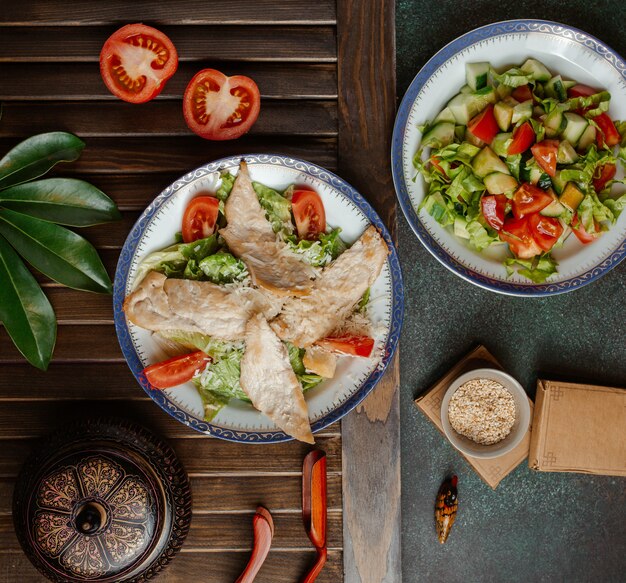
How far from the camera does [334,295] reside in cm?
201

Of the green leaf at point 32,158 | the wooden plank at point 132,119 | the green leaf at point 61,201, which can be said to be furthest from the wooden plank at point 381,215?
the green leaf at point 32,158

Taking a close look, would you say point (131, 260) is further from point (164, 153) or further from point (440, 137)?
point (440, 137)

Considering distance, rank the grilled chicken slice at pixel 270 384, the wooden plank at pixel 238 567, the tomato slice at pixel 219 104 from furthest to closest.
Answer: the wooden plank at pixel 238 567 < the tomato slice at pixel 219 104 < the grilled chicken slice at pixel 270 384

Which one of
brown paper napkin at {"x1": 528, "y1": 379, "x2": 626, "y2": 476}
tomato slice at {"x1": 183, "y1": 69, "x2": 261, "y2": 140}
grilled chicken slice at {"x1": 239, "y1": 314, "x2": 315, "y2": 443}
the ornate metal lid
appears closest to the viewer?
the ornate metal lid

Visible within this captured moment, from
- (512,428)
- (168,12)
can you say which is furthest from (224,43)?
(512,428)

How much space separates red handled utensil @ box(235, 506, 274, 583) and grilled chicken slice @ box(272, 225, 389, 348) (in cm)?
69

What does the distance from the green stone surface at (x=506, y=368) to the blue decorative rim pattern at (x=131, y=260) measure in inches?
12.3

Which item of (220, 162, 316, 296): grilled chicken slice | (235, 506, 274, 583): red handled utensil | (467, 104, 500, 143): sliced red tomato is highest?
(467, 104, 500, 143): sliced red tomato

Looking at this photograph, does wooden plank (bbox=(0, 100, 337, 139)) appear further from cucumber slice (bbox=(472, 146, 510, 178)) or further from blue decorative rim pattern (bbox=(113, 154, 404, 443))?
cucumber slice (bbox=(472, 146, 510, 178))

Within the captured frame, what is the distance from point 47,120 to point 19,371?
0.94 m

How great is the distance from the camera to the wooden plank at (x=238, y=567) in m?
2.15

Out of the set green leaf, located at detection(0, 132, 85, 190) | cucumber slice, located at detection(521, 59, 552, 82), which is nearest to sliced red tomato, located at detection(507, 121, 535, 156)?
cucumber slice, located at detection(521, 59, 552, 82)

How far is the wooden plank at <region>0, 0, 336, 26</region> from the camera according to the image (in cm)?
208

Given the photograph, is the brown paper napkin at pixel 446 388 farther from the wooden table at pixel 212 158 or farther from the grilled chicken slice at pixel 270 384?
the grilled chicken slice at pixel 270 384
